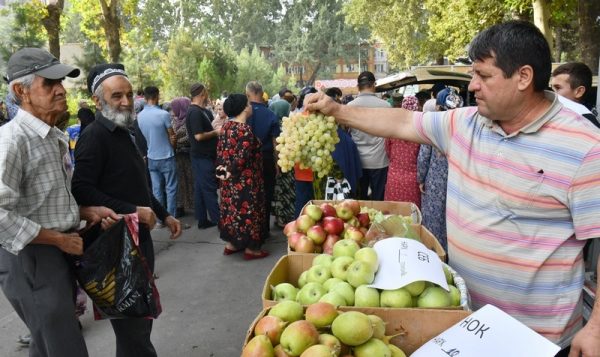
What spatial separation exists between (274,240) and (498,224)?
4992mm

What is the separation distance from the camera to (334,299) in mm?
1696

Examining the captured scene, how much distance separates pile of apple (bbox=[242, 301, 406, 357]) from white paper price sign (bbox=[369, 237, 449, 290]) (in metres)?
0.20

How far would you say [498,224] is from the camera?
195 cm

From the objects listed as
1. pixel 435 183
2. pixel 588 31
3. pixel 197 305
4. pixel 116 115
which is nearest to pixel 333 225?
pixel 116 115

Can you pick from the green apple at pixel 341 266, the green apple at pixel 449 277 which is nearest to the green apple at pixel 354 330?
the green apple at pixel 341 266

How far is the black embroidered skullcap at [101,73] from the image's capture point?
2.87 meters

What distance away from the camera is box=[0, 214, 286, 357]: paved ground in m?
3.92

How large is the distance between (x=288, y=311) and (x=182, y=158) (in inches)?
276

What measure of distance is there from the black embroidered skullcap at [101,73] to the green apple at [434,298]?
231cm

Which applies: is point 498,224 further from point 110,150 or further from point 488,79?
point 110,150

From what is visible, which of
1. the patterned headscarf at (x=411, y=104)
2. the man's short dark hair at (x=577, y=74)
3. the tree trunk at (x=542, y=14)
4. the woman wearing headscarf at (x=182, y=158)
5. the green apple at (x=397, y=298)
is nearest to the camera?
the green apple at (x=397, y=298)

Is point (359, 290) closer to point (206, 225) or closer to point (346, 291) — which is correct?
point (346, 291)

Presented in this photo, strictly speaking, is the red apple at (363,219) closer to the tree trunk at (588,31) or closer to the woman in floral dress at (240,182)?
the woman in floral dress at (240,182)

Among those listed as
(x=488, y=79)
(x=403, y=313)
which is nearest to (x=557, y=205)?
(x=488, y=79)
